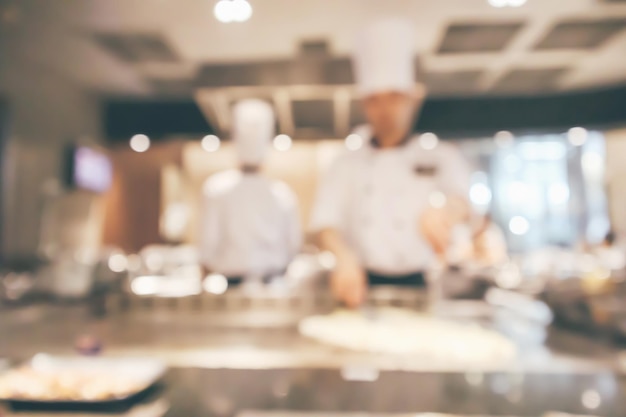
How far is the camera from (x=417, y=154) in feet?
4.69

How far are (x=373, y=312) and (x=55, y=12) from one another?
1.72 m

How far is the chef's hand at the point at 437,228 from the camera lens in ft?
3.64

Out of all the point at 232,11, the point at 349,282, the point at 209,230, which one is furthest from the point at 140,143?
the point at 349,282

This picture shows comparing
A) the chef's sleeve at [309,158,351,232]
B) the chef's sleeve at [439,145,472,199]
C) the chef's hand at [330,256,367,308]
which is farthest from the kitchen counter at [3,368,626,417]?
the chef's sleeve at [439,145,472,199]

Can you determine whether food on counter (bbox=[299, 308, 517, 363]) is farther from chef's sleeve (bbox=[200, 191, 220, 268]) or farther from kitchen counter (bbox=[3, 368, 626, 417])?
chef's sleeve (bbox=[200, 191, 220, 268])

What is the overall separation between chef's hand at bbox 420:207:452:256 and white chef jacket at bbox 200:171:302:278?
1.08 metres

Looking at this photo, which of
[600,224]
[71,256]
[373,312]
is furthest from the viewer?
[600,224]

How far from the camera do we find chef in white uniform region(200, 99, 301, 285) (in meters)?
2.14

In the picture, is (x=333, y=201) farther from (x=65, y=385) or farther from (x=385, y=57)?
(x=65, y=385)

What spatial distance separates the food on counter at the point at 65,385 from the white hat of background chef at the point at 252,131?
1576mm

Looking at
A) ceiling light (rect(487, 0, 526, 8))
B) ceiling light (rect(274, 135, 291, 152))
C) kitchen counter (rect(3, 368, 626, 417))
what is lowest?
kitchen counter (rect(3, 368, 626, 417))

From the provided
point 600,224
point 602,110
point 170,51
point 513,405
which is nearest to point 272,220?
point 170,51

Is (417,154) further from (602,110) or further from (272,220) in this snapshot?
(602,110)

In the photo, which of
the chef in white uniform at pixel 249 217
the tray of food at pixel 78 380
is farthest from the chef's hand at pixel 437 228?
the chef in white uniform at pixel 249 217
